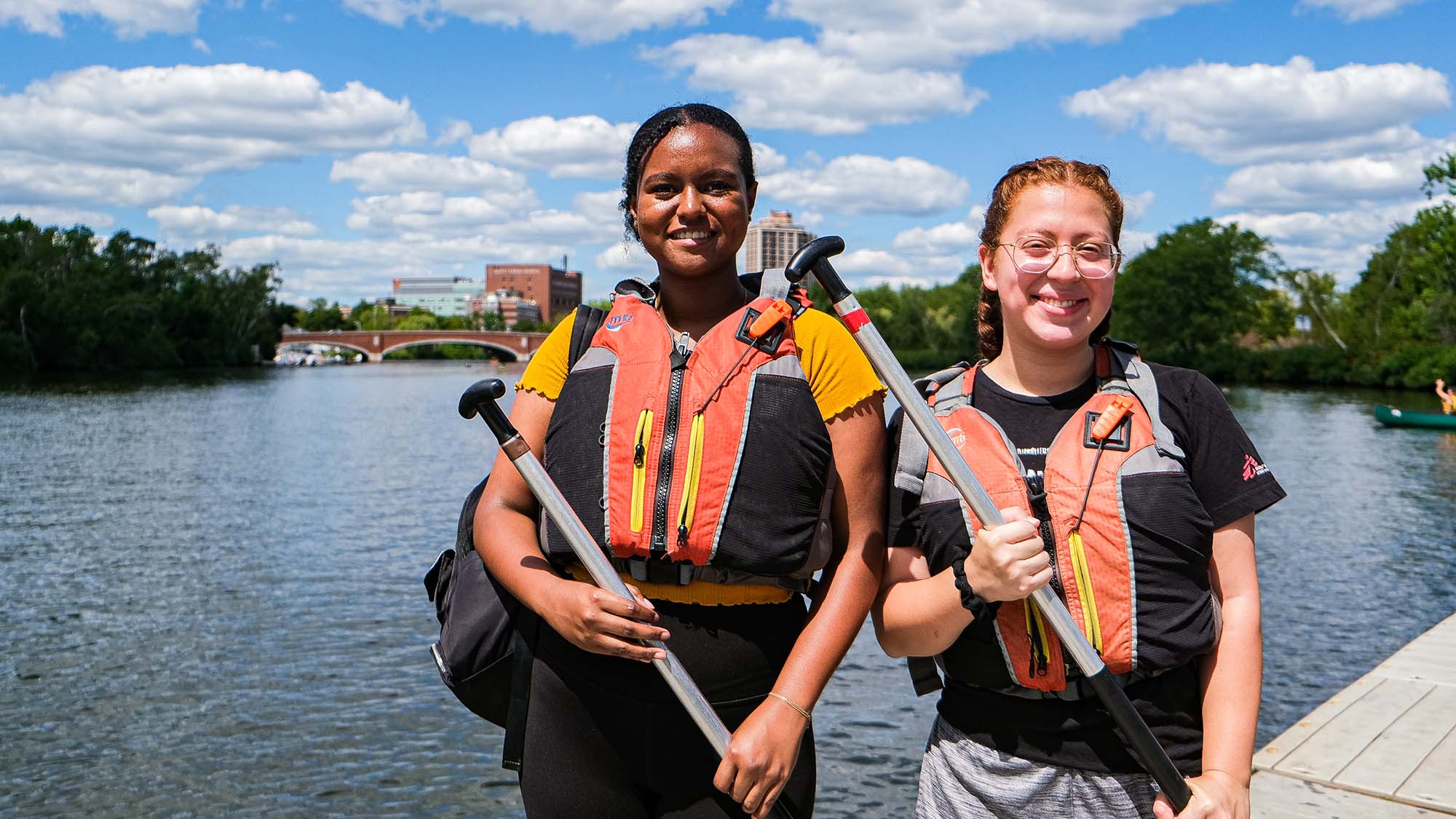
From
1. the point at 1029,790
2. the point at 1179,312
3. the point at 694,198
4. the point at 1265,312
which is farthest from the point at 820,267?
the point at 1265,312

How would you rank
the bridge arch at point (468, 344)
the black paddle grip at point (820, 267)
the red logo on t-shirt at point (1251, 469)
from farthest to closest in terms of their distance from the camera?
the bridge arch at point (468, 344), the red logo on t-shirt at point (1251, 469), the black paddle grip at point (820, 267)

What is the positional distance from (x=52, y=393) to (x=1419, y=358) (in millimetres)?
57040

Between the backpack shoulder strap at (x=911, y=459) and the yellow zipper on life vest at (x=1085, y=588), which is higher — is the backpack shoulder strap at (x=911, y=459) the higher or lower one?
the higher one

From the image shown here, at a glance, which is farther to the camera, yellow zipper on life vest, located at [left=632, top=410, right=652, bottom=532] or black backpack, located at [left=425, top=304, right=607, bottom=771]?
black backpack, located at [left=425, top=304, right=607, bottom=771]

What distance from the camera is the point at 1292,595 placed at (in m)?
12.9

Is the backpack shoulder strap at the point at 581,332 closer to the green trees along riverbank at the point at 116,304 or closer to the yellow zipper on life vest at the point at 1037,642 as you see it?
the yellow zipper on life vest at the point at 1037,642

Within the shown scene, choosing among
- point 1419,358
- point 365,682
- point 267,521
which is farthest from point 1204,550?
point 1419,358

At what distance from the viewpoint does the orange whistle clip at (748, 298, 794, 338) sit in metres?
2.41

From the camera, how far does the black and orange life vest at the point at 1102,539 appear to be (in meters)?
2.17

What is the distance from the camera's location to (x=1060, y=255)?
2266mm

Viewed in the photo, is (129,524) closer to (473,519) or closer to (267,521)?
(267,521)

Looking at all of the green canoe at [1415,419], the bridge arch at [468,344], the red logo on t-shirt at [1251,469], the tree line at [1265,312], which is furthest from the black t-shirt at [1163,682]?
the bridge arch at [468,344]

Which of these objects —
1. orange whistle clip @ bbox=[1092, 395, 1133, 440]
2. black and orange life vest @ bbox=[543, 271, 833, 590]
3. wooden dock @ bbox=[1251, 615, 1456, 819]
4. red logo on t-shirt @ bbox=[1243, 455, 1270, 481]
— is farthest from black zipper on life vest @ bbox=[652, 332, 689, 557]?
wooden dock @ bbox=[1251, 615, 1456, 819]

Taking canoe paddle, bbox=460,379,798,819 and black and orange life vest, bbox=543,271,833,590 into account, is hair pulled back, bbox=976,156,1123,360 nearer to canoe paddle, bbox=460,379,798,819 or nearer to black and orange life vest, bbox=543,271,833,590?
black and orange life vest, bbox=543,271,833,590
